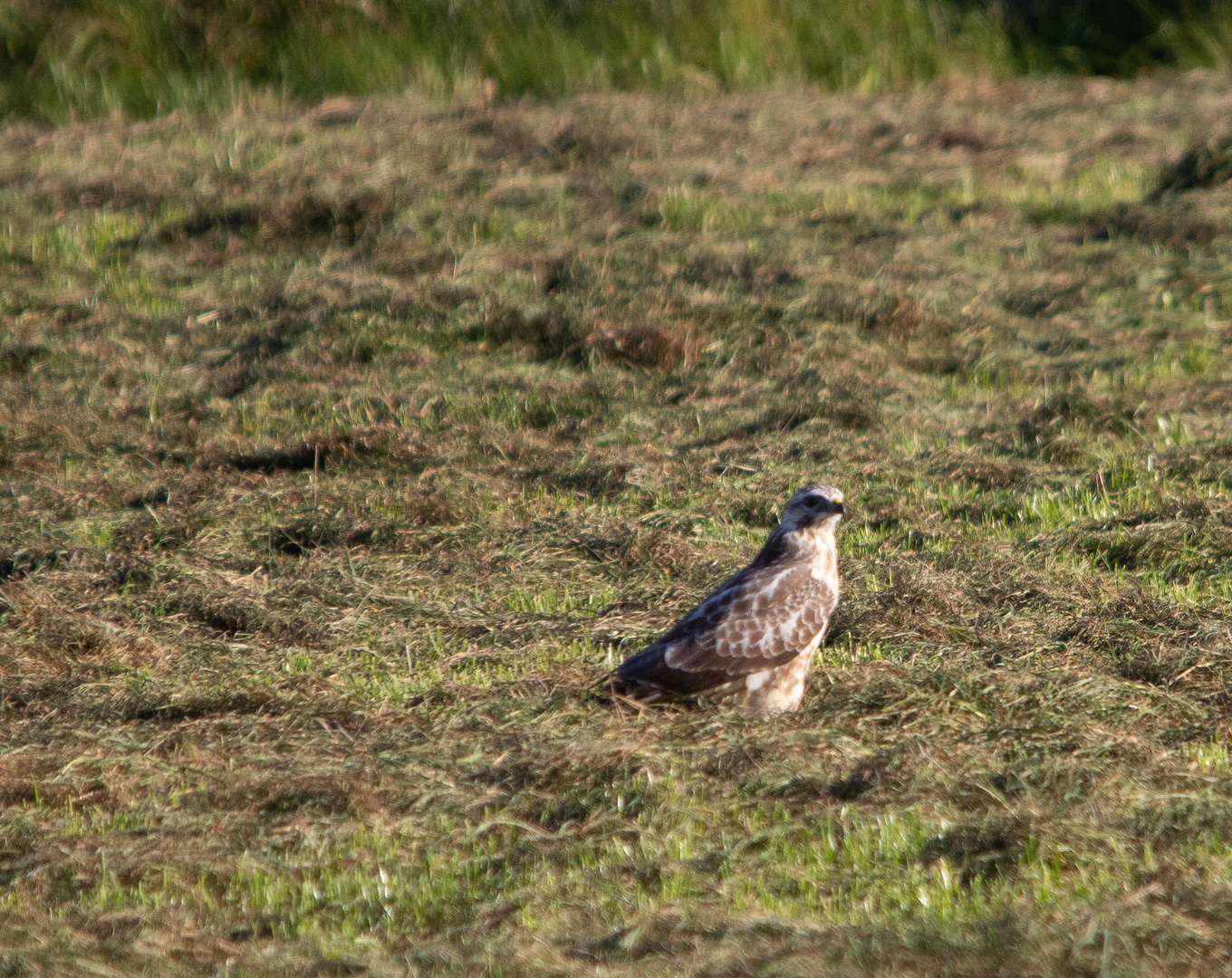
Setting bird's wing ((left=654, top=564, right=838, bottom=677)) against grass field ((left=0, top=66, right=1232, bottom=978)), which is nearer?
grass field ((left=0, top=66, right=1232, bottom=978))

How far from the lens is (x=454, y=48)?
52.4ft

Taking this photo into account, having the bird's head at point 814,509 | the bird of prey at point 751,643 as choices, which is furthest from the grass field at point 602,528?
the bird's head at point 814,509

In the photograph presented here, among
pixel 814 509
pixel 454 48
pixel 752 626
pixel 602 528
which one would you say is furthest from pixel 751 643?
pixel 454 48

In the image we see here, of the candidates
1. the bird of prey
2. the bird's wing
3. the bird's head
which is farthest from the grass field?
the bird's head

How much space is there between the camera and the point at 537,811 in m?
4.78

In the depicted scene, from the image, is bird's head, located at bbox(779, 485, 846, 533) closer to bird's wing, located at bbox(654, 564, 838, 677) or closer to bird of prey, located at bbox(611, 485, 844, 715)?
bird of prey, located at bbox(611, 485, 844, 715)

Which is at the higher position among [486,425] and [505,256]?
[505,256]

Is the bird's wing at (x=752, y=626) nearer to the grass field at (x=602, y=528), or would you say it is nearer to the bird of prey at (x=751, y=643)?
the bird of prey at (x=751, y=643)

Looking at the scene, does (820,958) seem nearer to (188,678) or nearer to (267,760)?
(267,760)

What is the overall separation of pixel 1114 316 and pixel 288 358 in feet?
20.8

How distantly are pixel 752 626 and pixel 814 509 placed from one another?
2.22 feet

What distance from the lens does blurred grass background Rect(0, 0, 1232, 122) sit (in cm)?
1558

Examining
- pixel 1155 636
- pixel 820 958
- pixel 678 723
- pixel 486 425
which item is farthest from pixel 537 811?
pixel 486 425

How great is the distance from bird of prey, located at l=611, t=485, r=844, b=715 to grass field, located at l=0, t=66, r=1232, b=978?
6.7 inches
